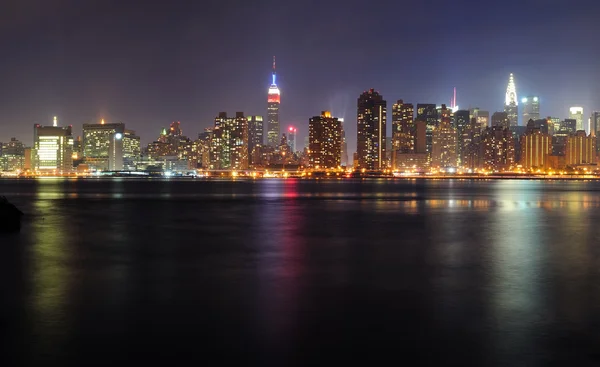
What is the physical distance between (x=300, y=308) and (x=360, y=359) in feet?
13.5

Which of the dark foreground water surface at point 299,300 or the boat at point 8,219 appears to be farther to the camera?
the boat at point 8,219

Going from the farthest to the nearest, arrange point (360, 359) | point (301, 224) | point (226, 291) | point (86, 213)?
point (86, 213)
point (301, 224)
point (226, 291)
point (360, 359)

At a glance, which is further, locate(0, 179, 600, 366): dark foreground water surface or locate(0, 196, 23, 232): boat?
locate(0, 196, 23, 232): boat

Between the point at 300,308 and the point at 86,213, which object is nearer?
the point at 300,308

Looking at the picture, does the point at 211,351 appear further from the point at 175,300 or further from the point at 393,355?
the point at 175,300

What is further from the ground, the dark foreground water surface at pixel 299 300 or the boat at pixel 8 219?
the boat at pixel 8 219

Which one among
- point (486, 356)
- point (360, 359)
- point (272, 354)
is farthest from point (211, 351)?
point (486, 356)

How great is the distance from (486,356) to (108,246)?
70.0ft

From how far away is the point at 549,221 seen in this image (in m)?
42.6

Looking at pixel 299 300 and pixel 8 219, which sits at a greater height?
pixel 8 219

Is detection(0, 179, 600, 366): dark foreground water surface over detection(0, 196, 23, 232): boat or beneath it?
beneath

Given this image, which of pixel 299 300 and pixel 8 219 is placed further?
pixel 8 219

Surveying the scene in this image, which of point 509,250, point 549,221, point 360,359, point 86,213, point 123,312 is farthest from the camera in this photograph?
point 86,213

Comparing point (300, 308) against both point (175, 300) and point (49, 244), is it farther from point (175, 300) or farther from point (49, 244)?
point (49, 244)
